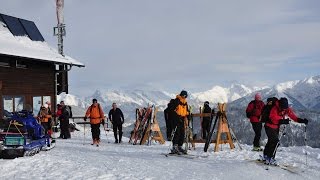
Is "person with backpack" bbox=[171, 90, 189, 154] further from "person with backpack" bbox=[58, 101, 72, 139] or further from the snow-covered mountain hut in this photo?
the snow-covered mountain hut

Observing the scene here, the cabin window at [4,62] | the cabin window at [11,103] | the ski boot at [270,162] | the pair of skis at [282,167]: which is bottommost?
the pair of skis at [282,167]

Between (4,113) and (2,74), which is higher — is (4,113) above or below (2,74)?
below

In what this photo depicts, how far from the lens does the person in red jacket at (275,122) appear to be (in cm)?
1207

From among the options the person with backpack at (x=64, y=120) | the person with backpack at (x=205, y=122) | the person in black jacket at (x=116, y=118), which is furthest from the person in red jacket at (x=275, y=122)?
the person with backpack at (x=64, y=120)

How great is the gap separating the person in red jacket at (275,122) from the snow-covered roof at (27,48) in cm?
1440

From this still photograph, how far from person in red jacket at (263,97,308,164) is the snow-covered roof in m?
14.4

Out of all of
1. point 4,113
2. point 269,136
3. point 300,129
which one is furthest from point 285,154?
point 300,129

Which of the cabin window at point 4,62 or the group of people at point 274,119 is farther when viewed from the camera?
the cabin window at point 4,62

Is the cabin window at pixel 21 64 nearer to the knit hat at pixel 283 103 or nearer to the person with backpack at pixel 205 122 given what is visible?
the person with backpack at pixel 205 122

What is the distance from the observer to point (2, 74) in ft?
78.9

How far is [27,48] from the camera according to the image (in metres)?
25.5

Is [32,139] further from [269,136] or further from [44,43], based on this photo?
[44,43]

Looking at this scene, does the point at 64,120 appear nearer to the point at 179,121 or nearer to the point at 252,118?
the point at 179,121

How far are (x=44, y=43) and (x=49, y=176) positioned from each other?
65.2 feet
